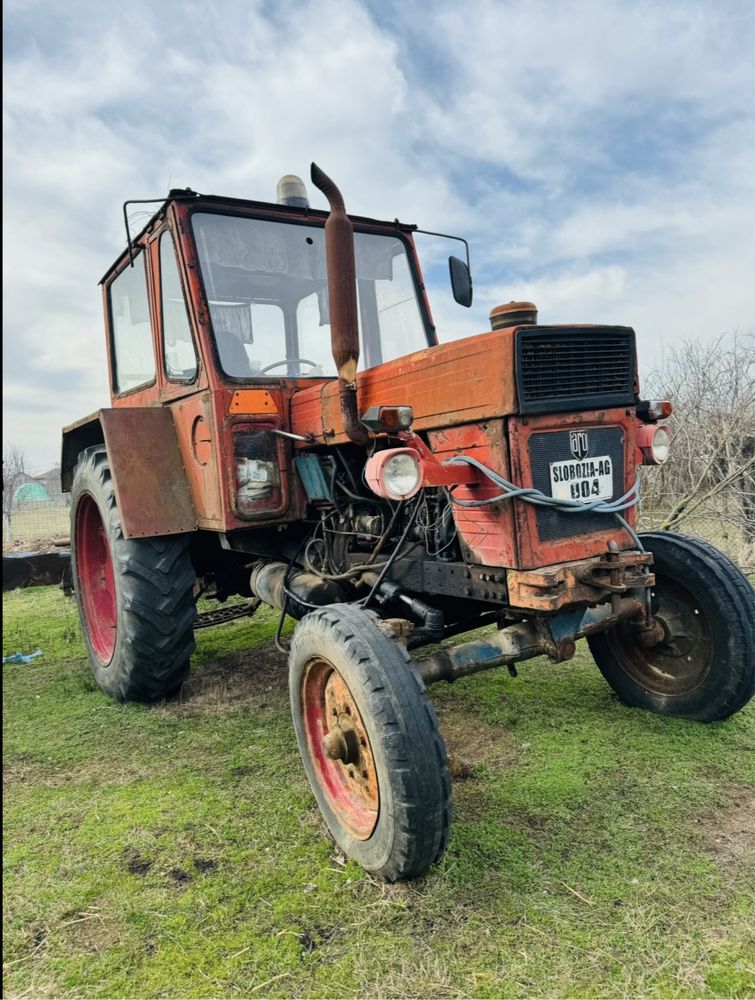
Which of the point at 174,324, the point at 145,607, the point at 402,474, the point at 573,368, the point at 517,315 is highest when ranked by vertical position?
the point at 174,324

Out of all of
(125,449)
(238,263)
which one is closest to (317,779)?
(125,449)

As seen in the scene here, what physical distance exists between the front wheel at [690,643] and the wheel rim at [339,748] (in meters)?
1.54

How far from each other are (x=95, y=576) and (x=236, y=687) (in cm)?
133

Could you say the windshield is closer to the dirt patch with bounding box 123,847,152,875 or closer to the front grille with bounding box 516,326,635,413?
the front grille with bounding box 516,326,635,413

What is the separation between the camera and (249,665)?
433cm

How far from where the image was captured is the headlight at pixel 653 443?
267 cm

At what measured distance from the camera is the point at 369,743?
2.13m

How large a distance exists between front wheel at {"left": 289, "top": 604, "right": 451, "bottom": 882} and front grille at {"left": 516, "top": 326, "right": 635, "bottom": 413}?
0.98m

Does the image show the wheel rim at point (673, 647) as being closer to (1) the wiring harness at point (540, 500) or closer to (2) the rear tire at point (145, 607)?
(1) the wiring harness at point (540, 500)

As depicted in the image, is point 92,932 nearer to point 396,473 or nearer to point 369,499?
point 396,473

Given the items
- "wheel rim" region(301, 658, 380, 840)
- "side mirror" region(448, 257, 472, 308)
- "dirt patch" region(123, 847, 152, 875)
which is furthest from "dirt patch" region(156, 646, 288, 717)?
"side mirror" region(448, 257, 472, 308)

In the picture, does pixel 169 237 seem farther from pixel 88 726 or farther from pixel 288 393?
pixel 88 726

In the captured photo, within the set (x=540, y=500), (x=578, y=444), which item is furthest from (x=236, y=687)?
(x=578, y=444)

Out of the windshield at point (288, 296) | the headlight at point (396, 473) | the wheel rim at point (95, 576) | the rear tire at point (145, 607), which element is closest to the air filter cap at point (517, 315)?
the headlight at point (396, 473)
